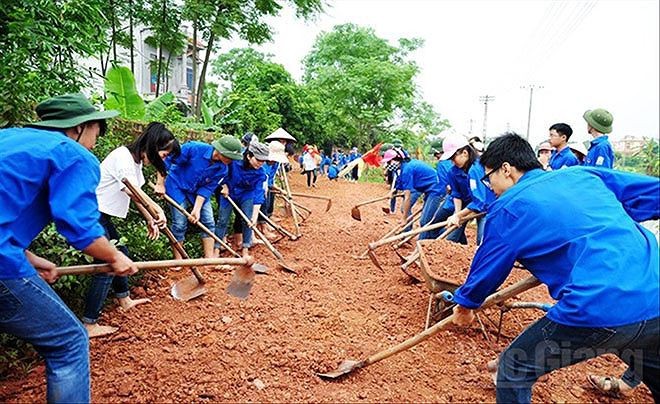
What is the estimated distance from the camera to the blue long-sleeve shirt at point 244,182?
5699 mm

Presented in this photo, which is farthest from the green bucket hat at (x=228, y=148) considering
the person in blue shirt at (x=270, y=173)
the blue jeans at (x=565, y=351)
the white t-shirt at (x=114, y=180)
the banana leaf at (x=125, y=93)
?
the banana leaf at (x=125, y=93)

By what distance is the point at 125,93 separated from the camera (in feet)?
26.3

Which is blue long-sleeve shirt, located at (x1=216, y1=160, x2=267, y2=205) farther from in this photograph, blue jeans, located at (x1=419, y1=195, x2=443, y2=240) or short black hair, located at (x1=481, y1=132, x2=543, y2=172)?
short black hair, located at (x1=481, y1=132, x2=543, y2=172)

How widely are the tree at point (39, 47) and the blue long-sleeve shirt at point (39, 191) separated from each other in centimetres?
161

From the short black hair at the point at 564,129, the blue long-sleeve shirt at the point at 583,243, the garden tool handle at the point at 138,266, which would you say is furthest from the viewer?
the short black hair at the point at 564,129

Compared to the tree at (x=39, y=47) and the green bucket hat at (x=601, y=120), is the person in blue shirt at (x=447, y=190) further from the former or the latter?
the tree at (x=39, y=47)

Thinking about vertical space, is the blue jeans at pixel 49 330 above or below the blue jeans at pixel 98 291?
above

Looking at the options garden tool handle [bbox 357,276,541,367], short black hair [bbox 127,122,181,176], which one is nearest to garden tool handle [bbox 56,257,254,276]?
short black hair [bbox 127,122,181,176]

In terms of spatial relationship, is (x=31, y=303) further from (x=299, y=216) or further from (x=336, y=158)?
(x=336, y=158)

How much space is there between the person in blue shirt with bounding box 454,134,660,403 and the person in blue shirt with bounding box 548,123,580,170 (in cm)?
442

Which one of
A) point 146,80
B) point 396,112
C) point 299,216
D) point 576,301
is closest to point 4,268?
point 576,301

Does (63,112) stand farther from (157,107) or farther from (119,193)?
(157,107)

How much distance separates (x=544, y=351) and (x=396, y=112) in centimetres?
2578

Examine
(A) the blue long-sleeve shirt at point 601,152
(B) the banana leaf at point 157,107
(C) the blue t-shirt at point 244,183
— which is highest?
(B) the banana leaf at point 157,107
